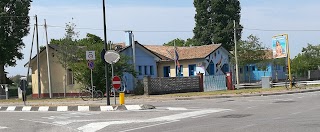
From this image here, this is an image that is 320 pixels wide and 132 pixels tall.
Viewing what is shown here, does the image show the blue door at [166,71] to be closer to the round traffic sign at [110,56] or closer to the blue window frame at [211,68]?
the blue window frame at [211,68]

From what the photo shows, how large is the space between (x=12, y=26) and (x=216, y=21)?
37.9m

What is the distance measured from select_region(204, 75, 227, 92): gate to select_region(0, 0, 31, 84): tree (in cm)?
2250

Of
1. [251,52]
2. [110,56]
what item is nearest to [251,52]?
[251,52]

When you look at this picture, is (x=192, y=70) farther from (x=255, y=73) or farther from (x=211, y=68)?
(x=255, y=73)

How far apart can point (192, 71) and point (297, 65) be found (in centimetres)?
2271

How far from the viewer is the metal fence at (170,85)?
36.8 meters

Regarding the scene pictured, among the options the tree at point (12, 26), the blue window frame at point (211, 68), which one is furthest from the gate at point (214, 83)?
the tree at point (12, 26)

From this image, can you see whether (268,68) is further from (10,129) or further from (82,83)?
(10,129)

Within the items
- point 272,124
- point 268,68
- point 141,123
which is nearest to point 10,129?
point 141,123

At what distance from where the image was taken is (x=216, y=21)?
78.8m

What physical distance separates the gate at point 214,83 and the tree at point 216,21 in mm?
34973

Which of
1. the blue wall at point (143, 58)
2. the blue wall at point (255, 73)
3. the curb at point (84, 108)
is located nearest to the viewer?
the curb at point (84, 108)

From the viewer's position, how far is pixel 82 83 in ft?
125

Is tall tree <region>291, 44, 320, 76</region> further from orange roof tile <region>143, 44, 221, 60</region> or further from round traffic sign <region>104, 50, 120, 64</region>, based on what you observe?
round traffic sign <region>104, 50, 120, 64</region>
